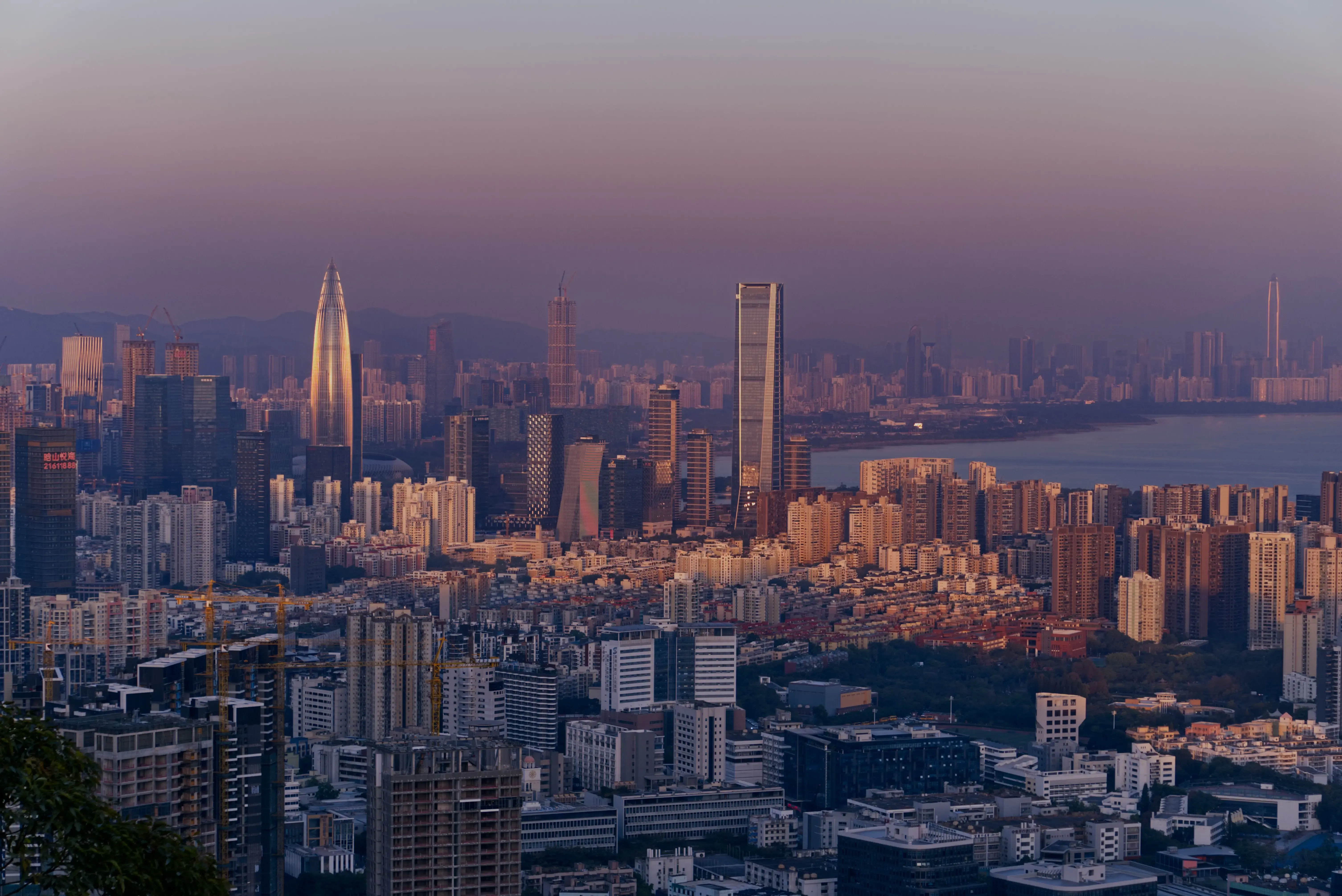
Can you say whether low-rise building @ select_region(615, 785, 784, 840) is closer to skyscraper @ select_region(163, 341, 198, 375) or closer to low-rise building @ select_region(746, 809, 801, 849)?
low-rise building @ select_region(746, 809, 801, 849)

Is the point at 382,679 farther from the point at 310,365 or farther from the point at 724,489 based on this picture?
the point at 310,365

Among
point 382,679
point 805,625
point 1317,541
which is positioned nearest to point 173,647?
point 382,679

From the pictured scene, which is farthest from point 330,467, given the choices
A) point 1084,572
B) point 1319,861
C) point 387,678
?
point 1319,861

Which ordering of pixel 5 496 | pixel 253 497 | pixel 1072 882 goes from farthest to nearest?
pixel 253 497 → pixel 5 496 → pixel 1072 882

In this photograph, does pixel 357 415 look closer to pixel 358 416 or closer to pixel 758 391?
pixel 358 416

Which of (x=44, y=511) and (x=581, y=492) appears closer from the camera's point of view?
(x=44, y=511)

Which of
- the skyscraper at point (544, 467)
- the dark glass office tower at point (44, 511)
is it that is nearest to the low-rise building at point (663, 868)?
the dark glass office tower at point (44, 511)

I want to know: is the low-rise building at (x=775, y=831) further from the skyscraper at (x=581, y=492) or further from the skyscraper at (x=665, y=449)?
the skyscraper at (x=665, y=449)
